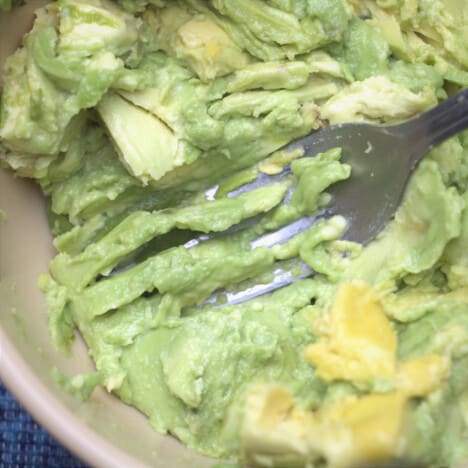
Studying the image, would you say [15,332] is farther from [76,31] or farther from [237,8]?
[237,8]

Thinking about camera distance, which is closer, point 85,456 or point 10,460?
point 85,456

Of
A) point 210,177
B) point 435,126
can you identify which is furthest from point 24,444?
point 435,126

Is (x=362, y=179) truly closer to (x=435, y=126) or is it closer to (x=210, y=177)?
(x=435, y=126)

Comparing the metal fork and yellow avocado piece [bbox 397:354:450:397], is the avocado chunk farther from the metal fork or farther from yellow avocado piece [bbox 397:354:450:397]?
yellow avocado piece [bbox 397:354:450:397]

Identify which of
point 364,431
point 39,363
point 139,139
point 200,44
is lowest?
point 39,363

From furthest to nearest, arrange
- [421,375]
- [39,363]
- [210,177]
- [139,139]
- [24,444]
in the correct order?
1. [24,444]
2. [210,177]
3. [139,139]
4. [39,363]
5. [421,375]

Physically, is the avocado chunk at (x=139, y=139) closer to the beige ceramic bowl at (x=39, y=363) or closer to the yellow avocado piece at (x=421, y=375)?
the beige ceramic bowl at (x=39, y=363)

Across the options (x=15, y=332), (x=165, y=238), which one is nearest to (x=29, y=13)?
(x=165, y=238)
